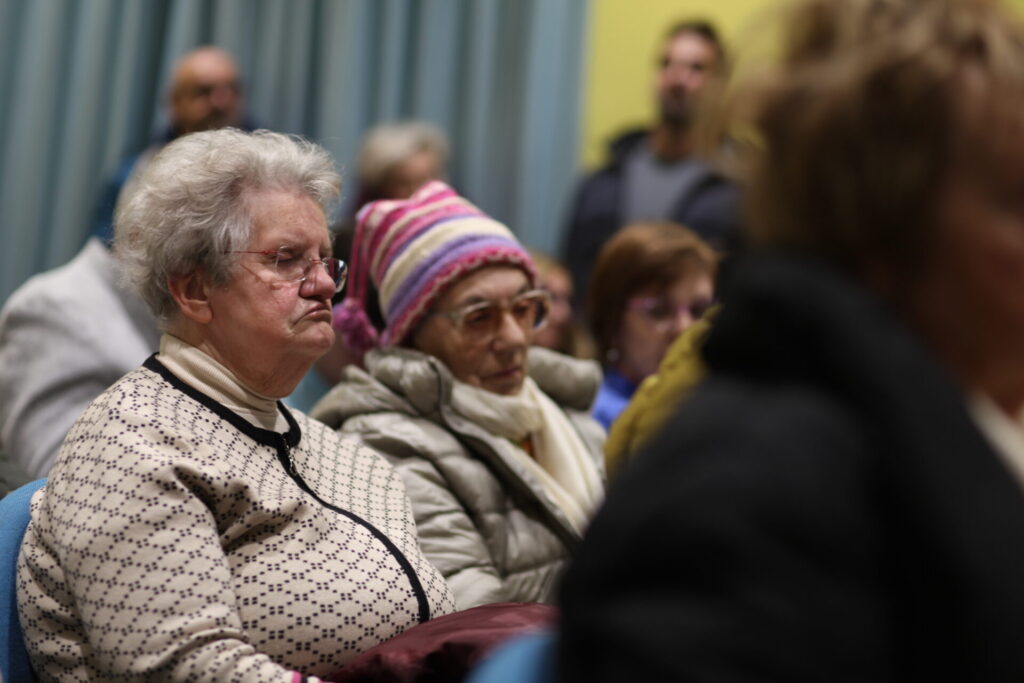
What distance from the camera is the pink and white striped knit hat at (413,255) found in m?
2.39

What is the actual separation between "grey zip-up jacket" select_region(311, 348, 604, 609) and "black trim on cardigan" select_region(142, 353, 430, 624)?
31 cm

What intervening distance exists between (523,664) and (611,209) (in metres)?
3.63

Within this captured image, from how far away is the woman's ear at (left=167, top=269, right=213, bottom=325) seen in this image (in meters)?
1.78

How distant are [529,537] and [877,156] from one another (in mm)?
1503

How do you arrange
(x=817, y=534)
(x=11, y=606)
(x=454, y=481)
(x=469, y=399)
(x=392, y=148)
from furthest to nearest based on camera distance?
(x=392, y=148), (x=469, y=399), (x=454, y=481), (x=11, y=606), (x=817, y=534)

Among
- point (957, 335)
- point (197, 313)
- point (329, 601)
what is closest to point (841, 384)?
point (957, 335)

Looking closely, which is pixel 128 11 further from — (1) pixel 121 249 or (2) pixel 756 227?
(2) pixel 756 227

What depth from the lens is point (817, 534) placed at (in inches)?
28.7

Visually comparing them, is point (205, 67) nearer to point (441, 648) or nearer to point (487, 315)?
point (487, 315)

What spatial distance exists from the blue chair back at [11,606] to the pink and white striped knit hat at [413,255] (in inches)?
36.3

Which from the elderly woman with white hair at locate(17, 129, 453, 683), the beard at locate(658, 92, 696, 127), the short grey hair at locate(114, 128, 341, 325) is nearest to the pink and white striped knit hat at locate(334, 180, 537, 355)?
the elderly woman with white hair at locate(17, 129, 453, 683)

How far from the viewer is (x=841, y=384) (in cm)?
77

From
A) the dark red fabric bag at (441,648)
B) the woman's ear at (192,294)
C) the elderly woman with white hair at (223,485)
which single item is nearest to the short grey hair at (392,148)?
the elderly woman with white hair at (223,485)

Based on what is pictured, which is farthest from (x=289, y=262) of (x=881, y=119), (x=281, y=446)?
(x=881, y=119)
